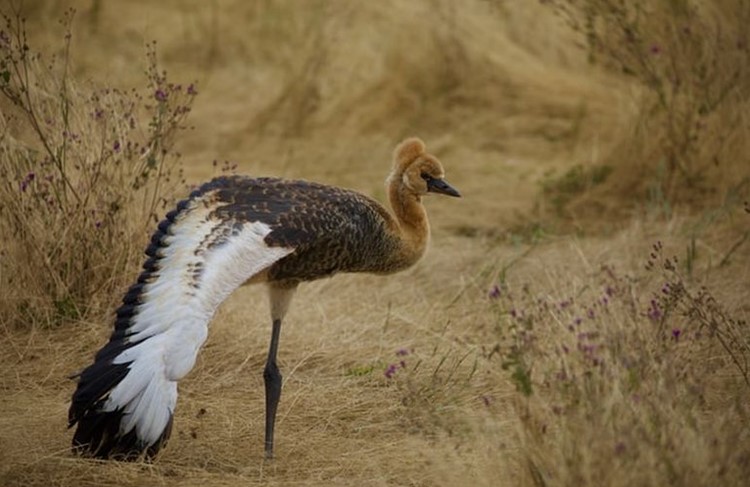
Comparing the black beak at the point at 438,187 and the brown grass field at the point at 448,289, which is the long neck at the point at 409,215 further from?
the brown grass field at the point at 448,289

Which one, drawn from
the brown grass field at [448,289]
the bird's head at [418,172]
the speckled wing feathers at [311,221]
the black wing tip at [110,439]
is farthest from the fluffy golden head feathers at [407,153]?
the black wing tip at [110,439]

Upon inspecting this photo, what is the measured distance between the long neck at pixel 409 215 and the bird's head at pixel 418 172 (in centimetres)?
2

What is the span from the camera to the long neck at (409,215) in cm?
612

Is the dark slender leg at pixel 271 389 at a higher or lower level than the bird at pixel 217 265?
lower

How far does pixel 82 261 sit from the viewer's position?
6688 millimetres

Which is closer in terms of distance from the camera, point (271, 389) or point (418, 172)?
point (271, 389)

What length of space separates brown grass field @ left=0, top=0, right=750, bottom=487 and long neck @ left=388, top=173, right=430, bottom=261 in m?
0.59

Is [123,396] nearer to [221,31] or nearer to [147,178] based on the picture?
[147,178]

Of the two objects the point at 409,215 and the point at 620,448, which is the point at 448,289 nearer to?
the point at 409,215

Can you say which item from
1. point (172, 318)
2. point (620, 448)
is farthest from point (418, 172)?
point (620, 448)

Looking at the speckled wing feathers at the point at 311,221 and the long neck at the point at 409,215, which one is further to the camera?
the long neck at the point at 409,215

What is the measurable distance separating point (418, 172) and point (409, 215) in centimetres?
21

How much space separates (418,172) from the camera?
617cm

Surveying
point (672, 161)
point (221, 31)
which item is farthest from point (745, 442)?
point (221, 31)
